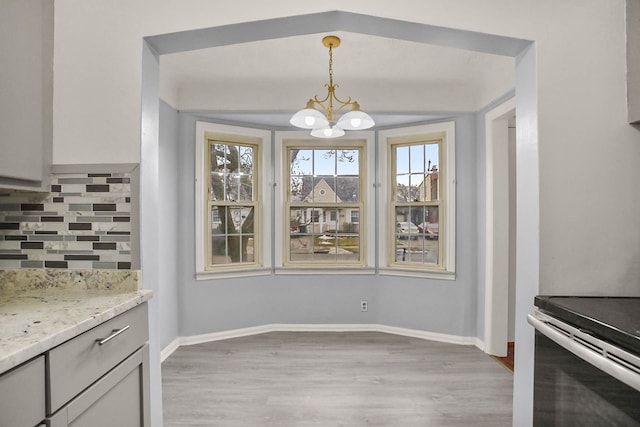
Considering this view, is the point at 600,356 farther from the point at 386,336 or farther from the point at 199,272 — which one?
the point at 199,272

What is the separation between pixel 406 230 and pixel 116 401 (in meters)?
3.23

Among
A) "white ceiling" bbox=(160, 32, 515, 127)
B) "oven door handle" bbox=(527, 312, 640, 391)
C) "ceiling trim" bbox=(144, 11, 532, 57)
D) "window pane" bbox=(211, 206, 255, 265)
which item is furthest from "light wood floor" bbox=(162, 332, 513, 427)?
"white ceiling" bbox=(160, 32, 515, 127)

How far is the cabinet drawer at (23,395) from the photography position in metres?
0.84

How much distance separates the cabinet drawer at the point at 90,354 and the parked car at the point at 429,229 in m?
3.05

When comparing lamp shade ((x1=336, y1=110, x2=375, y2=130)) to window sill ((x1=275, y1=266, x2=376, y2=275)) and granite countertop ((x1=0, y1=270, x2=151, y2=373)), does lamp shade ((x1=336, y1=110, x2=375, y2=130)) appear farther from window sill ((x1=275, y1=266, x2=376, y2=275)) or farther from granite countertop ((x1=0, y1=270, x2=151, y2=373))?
window sill ((x1=275, y1=266, x2=376, y2=275))

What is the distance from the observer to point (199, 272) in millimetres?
3643

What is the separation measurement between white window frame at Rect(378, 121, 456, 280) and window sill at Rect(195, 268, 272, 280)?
1286 millimetres

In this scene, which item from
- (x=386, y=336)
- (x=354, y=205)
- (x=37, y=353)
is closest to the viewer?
(x=37, y=353)

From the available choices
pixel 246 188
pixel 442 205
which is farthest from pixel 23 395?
pixel 442 205

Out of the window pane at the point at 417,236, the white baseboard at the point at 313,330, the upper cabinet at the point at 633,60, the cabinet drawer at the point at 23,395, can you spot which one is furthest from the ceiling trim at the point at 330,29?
the white baseboard at the point at 313,330

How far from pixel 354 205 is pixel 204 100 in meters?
1.89

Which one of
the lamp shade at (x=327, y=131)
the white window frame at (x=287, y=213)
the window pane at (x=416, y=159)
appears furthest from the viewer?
the white window frame at (x=287, y=213)

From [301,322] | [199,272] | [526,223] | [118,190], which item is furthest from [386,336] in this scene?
[118,190]

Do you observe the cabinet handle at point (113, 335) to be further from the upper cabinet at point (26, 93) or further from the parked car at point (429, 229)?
the parked car at point (429, 229)
